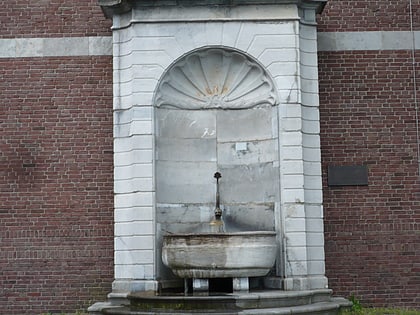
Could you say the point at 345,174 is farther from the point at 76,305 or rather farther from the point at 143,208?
the point at 76,305

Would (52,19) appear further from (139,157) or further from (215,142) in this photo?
(215,142)

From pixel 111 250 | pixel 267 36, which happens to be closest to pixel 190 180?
pixel 111 250

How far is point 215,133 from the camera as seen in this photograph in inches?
445

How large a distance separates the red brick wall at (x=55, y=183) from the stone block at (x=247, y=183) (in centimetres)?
186

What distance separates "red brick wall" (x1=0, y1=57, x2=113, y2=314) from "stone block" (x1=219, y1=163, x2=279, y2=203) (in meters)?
1.86

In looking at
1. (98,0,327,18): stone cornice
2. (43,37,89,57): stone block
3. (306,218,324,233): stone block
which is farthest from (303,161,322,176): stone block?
(43,37,89,57): stone block

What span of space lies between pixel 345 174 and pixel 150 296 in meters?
3.97

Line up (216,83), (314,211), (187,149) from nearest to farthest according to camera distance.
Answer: (314,211) < (187,149) < (216,83)

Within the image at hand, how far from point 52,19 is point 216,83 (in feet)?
9.66

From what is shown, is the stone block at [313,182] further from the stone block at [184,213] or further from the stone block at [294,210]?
the stone block at [184,213]

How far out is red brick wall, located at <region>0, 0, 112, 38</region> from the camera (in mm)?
11812

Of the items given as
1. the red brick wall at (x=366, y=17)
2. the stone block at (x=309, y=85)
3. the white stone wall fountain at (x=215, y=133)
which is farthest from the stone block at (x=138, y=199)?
the red brick wall at (x=366, y=17)

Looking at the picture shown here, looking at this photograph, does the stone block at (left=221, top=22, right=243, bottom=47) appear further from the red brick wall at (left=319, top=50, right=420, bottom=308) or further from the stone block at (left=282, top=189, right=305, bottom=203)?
the stone block at (left=282, top=189, right=305, bottom=203)

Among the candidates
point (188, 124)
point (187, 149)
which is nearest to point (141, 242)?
point (187, 149)
